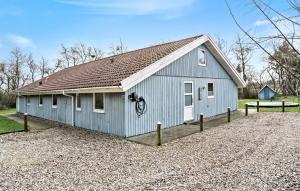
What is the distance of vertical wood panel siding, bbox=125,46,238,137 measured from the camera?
35.7 ft

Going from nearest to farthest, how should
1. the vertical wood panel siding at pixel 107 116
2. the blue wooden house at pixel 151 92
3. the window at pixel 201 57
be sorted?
the vertical wood panel siding at pixel 107 116 < the blue wooden house at pixel 151 92 < the window at pixel 201 57

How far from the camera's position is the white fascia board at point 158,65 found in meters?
10.1

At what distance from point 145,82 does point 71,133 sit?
4.37 metres

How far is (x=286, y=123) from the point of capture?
12.9 m

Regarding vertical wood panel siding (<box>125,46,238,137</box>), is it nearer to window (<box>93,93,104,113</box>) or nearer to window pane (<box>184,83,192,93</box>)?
window pane (<box>184,83,192,93</box>)

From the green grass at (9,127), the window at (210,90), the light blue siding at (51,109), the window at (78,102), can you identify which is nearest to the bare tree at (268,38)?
the window at (78,102)

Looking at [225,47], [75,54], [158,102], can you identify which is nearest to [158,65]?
[158,102]

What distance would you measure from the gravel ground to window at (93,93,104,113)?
1.26 metres

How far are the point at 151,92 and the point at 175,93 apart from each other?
1.85 metres

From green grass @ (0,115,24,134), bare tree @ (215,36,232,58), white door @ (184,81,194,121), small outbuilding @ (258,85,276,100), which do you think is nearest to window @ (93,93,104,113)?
white door @ (184,81,194,121)

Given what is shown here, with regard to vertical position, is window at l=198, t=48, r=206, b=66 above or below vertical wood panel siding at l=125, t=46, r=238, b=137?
above

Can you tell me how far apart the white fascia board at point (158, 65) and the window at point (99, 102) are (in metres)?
2.06

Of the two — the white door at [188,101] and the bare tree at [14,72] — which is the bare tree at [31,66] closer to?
the bare tree at [14,72]

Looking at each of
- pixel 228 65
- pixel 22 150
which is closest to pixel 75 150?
pixel 22 150
